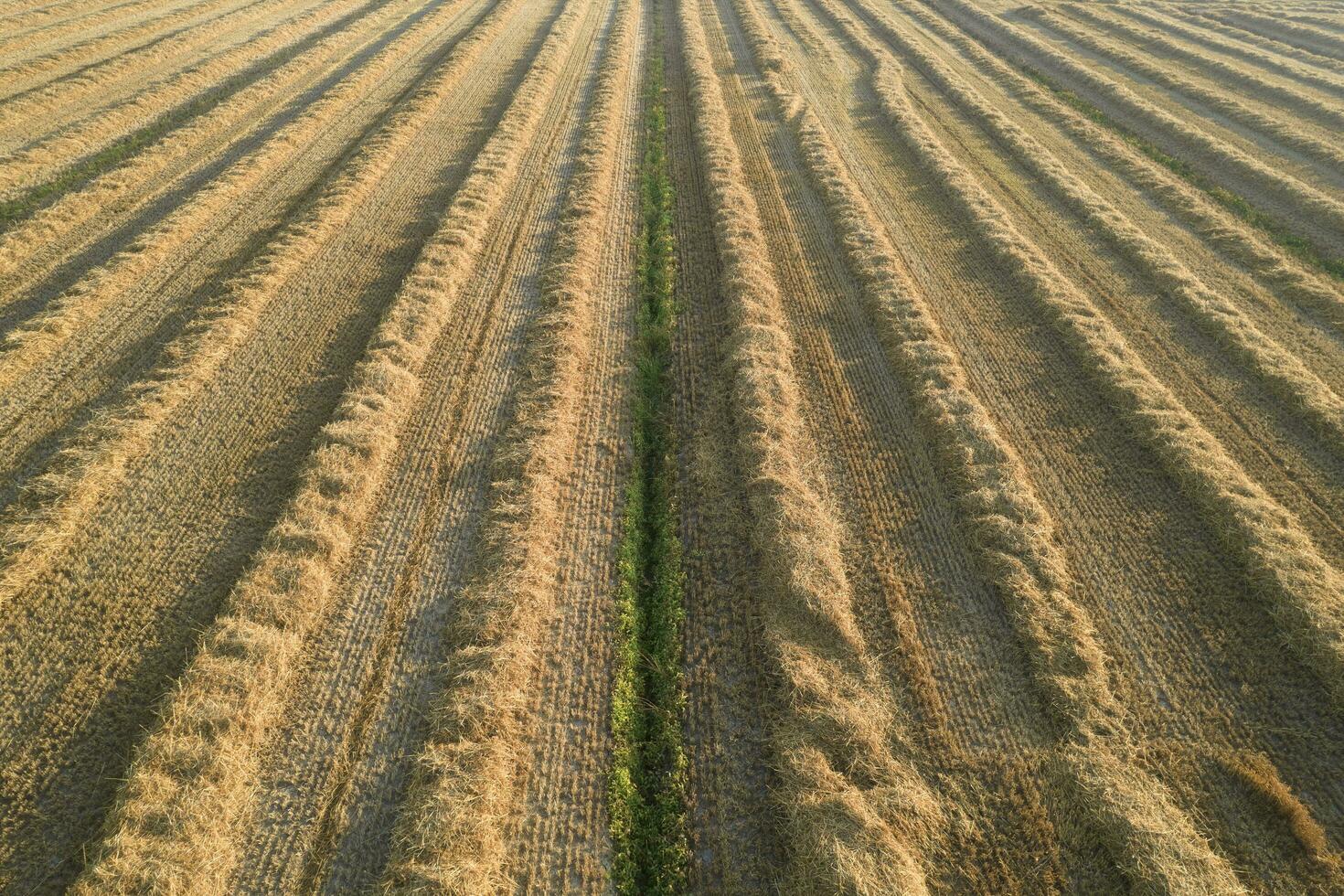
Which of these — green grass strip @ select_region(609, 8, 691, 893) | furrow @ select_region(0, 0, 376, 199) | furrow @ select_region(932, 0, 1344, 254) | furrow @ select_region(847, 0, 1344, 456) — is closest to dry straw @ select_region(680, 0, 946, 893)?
green grass strip @ select_region(609, 8, 691, 893)

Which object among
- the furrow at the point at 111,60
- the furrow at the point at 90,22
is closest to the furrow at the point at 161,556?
the furrow at the point at 111,60

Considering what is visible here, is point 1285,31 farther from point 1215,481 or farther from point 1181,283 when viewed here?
point 1215,481

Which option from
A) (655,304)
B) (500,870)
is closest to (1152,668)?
(500,870)

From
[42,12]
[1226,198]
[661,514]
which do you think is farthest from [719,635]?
[42,12]

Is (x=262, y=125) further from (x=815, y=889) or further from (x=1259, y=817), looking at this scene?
(x=1259, y=817)

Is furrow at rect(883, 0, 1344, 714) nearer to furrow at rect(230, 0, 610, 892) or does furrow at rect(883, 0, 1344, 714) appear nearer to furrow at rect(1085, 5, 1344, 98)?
furrow at rect(230, 0, 610, 892)
